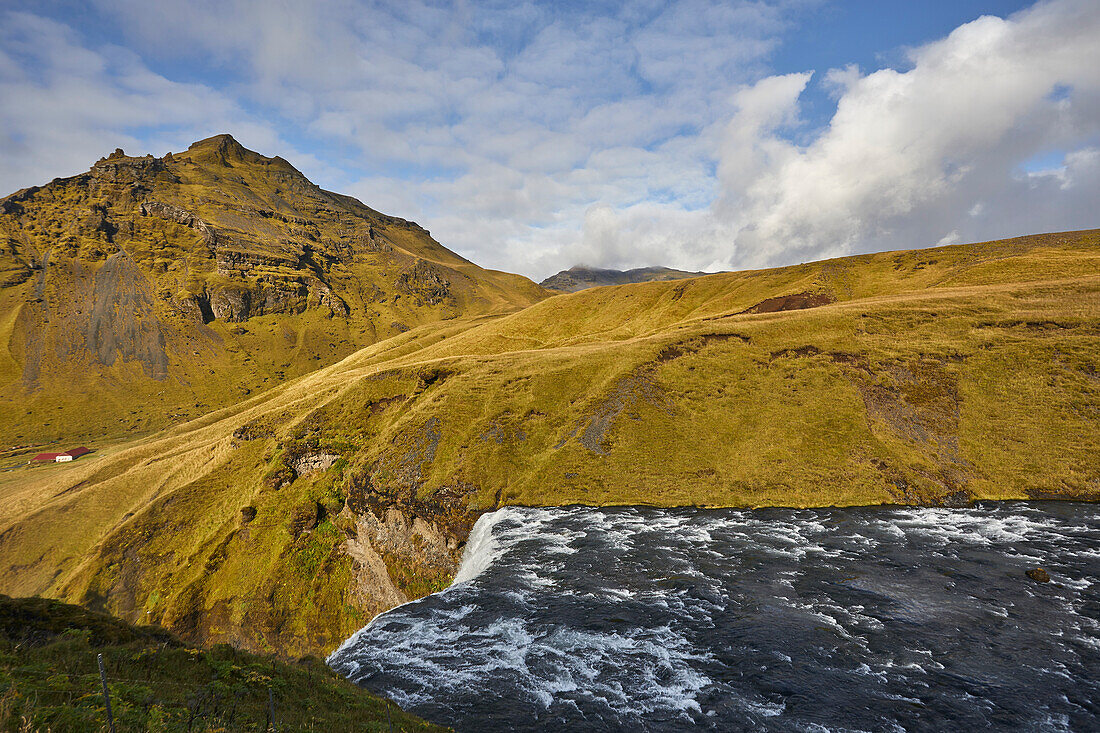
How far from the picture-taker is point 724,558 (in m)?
31.4

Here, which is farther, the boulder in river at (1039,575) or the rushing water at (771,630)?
the boulder in river at (1039,575)

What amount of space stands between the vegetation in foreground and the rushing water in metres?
4.44

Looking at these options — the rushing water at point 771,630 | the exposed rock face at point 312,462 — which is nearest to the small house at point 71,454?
the exposed rock face at point 312,462

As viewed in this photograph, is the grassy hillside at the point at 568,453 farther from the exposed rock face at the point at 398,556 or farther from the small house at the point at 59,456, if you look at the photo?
the small house at the point at 59,456

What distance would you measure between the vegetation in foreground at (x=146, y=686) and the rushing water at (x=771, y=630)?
444 centimetres

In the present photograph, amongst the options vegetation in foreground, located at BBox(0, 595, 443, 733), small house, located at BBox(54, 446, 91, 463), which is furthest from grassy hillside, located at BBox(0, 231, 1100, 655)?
small house, located at BBox(54, 446, 91, 463)

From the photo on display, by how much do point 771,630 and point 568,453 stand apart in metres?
28.2

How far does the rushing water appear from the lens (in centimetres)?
1792

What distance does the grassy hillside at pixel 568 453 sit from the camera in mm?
41625

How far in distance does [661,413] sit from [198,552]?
6004 centimetres

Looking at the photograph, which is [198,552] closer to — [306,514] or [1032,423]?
[306,514]

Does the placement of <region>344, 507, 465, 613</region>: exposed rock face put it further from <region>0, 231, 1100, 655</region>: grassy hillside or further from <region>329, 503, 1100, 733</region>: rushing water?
<region>329, 503, 1100, 733</region>: rushing water

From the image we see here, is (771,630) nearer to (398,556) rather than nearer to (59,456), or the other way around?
(398,556)

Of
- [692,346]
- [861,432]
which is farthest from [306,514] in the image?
[861,432]
